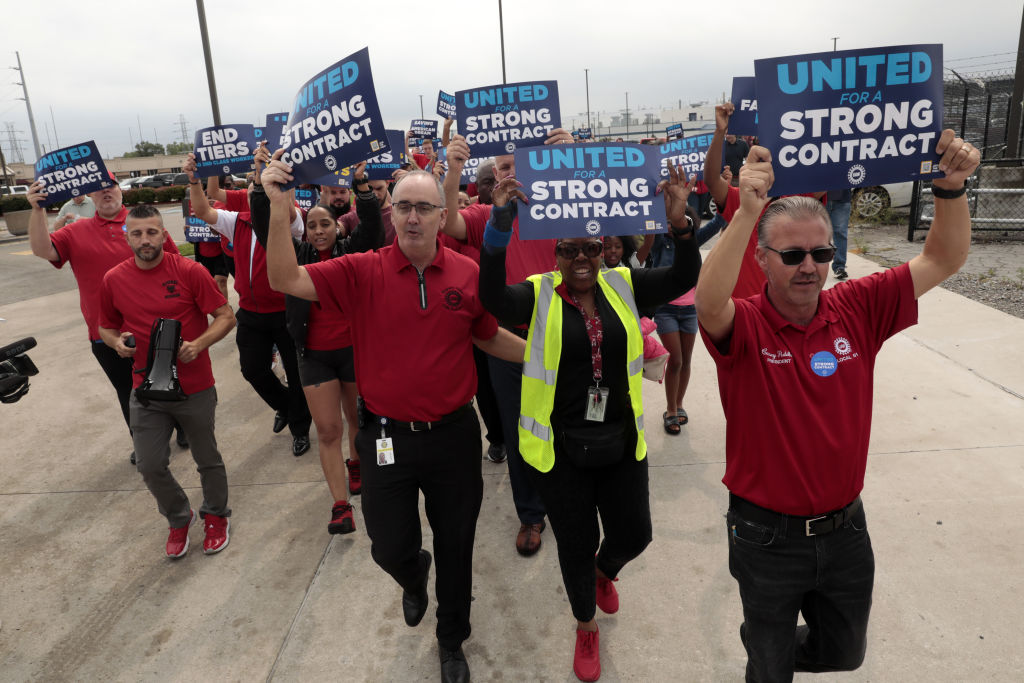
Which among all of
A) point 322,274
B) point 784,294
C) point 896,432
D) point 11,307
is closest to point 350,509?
point 322,274

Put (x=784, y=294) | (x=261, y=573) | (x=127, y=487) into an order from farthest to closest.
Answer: (x=127, y=487)
(x=261, y=573)
(x=784, y=294)

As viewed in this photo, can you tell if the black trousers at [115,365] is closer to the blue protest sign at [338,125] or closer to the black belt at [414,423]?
the blue protest sign at [338,125]

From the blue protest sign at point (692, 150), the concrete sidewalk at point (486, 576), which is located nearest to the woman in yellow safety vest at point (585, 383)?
the concrete sidewalk at point (486, 576)

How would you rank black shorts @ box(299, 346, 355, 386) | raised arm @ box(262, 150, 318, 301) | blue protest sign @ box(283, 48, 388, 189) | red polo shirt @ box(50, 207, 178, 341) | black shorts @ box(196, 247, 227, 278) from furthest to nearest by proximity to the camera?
black shorts @ box(196, 247, 227, 278), red polo shirt @ box(50, 207, 178, 341), black shorts @ box(299, 346, 355, 386), blue protest sign @ box(283, 48, 388, 189), raised arm @ box(262, 150, 318, 301)

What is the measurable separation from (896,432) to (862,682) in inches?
104

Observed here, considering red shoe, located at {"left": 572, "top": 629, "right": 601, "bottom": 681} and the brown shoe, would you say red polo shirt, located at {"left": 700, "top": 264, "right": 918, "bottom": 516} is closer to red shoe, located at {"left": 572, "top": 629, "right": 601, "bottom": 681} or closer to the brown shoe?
red shoe, located at {"left": 572, "top": 629, "right": 601, "bottom": 681}

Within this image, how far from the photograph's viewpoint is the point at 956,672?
2.65 meters

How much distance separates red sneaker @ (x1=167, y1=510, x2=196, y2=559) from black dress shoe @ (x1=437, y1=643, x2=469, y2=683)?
191 centimetres

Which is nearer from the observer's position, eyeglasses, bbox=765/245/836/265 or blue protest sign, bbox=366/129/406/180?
eyeglasses, bbox=765/245/836/265

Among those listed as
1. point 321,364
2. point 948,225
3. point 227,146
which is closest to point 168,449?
point 321,364

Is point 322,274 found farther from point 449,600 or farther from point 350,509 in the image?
point 350,509

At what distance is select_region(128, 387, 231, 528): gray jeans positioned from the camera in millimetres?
3730

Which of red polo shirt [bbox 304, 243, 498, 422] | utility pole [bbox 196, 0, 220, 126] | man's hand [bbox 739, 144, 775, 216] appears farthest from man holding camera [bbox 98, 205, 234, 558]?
utility pole [bbox 196, 0, 220, 126]

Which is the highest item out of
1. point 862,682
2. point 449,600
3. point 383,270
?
point 383,270
